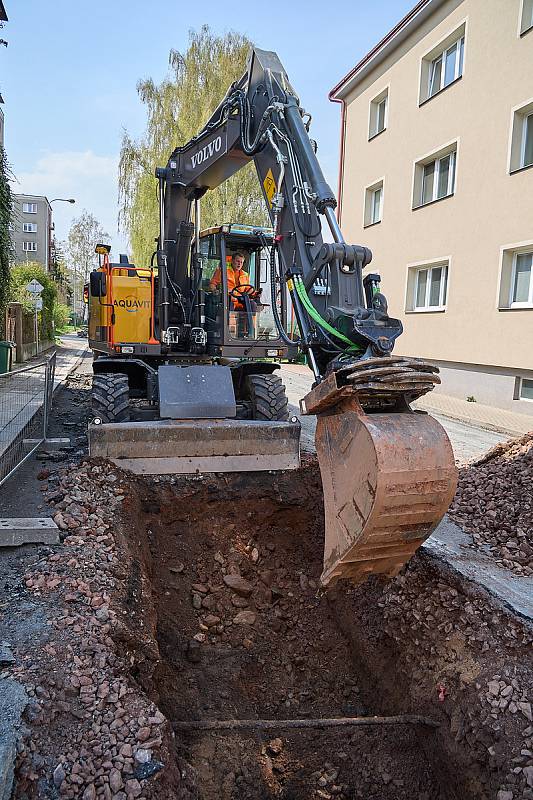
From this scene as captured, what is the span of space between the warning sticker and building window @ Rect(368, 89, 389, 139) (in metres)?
13.0

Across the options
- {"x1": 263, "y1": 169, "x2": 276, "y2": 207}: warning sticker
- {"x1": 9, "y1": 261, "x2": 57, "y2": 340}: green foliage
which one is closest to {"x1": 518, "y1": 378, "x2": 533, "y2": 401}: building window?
{"x1": 263, "y1": 169, "x2": 276, "y2": 207}: warning sticker

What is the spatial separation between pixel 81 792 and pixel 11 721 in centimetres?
43

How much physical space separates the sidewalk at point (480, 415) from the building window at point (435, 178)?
15.0 ft

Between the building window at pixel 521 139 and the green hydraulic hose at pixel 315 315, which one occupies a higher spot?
the building window at pixel 521 139

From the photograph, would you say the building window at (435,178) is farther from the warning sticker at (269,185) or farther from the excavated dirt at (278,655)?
the excavated dirt at (278,655)

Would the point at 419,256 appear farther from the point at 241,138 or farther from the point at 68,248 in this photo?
the point at 68,248

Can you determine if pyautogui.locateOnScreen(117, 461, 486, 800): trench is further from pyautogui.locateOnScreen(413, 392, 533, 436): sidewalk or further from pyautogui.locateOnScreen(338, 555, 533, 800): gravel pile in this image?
pyautogui.locateOnScreen(413, 392, 533, 436): sidewalk

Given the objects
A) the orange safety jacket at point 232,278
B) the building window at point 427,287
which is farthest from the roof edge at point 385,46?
the orange safety jacket at point 232,278

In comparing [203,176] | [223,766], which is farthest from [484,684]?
[203,176]

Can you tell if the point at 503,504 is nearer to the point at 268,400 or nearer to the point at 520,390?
the point at 268,400

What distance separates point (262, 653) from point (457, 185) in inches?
446

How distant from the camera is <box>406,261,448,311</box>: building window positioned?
13.8m

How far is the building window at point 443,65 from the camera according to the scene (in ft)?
43.2

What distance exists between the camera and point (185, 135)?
22.1 meters
